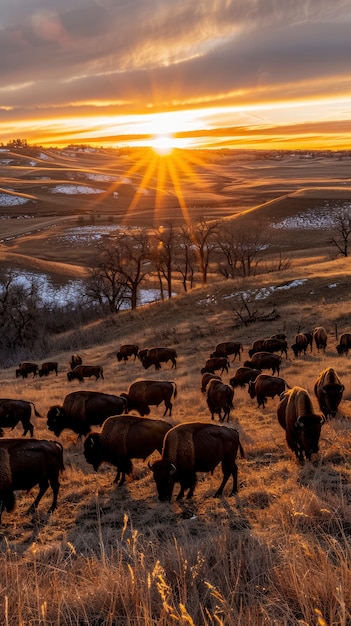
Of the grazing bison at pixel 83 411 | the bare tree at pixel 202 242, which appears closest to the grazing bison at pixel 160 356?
the grazing bison at pixel 83 411

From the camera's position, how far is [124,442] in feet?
32.2

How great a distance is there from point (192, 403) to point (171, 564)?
13202 millimetres

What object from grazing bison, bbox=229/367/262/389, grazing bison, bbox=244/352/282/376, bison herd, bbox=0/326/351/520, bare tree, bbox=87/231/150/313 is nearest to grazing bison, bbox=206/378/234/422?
bison herd, bbox=0/326/351/520

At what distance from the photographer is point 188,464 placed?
28.0 feet

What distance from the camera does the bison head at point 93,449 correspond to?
1010cm

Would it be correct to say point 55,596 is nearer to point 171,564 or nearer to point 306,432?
point 171,564

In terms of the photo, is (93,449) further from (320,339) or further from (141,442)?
(320,339)

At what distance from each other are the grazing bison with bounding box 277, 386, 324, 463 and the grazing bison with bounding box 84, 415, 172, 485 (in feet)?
8.08

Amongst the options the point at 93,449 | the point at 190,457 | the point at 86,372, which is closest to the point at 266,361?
the point at 86,372

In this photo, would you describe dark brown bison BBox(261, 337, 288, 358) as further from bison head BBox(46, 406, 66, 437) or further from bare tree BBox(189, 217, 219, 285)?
bare tree BBox(189, 217, 219, 285)

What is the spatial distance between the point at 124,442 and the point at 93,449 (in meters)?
0.76

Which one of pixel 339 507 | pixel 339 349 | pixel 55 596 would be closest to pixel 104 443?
pixel 339 507

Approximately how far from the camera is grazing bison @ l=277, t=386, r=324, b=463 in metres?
9.45

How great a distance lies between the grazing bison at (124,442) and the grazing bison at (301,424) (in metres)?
2.46
